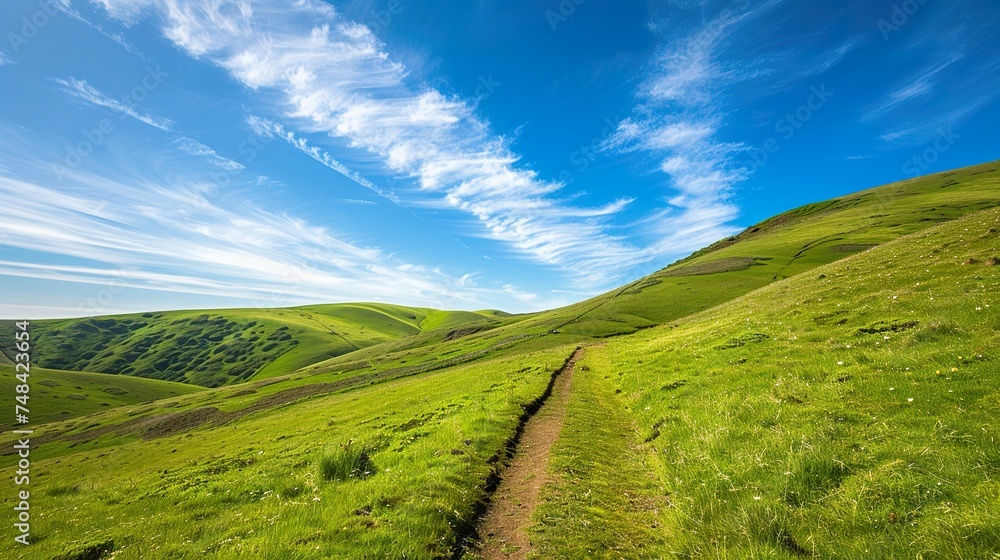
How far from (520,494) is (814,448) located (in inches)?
307

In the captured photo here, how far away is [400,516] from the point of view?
30.7 ft

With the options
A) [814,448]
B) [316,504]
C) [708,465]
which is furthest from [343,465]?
[814,448]

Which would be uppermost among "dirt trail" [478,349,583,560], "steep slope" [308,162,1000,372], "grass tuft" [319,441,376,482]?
"steep slope" [308,162,1000,372]

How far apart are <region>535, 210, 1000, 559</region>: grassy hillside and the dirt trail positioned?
613mm

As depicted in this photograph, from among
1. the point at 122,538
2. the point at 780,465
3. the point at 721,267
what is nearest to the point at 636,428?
the point at 780,465

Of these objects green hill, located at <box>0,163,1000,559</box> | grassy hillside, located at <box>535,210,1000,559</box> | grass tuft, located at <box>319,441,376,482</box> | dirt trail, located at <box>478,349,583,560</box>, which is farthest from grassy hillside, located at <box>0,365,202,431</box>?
grassy hillside, located at <box>535,210,1000,559</box>

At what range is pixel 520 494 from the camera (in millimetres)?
11594

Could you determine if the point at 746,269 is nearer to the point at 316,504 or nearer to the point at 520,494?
the point at 520,494

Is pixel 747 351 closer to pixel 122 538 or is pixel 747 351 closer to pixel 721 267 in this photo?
pixel 122 538

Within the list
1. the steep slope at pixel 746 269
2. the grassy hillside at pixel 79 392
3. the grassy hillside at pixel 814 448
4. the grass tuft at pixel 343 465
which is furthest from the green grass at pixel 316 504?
the grassy hillside at pixel 79 392

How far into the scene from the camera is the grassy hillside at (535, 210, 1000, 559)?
6.72 m

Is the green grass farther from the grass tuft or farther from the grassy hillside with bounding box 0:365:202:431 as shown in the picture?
the grassy hillside with bounding box 0:365:202:431

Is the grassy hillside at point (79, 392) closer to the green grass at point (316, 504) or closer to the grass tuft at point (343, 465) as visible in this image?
the green grass at point (316, 504)

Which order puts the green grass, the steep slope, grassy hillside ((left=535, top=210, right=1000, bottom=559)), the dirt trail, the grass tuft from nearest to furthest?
grassy hillside ((left=535, top=210, right=1000, bottom=559)) < the green grass < the dirt trail < the grass tuft < the steep slope
